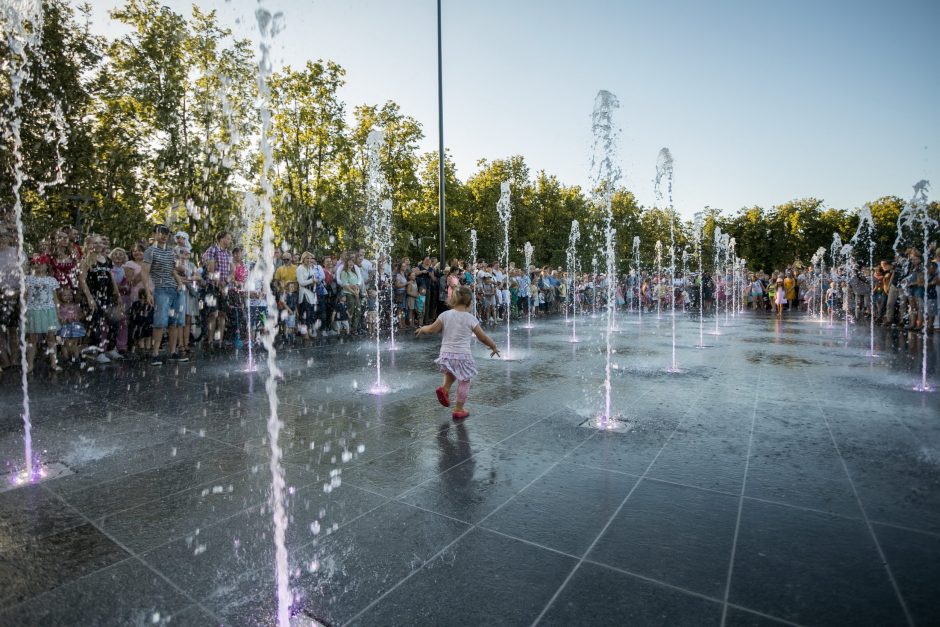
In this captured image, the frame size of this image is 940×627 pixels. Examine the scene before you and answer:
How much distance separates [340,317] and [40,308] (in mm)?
6426

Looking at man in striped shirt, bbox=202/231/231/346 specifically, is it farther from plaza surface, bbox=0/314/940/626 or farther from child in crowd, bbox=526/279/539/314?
child in crowd, bbox=526/279/539/314

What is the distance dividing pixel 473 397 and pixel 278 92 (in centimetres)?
2744

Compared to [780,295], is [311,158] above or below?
above

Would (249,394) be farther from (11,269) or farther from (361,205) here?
(361,205)

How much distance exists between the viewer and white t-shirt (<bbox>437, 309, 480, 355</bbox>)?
17.9 ft

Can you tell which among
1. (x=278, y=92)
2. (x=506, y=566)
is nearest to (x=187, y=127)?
(x=278, y=92)

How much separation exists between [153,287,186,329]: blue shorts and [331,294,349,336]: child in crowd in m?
4.46

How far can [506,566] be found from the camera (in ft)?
A: 8.44

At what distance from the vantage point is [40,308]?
8008 mm

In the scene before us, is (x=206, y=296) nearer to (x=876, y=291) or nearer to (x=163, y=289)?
(x=163, y=289)

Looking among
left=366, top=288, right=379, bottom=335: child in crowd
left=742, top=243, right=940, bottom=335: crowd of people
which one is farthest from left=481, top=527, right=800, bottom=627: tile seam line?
left=366, top=288, right=379, bottom=335: child in crowd

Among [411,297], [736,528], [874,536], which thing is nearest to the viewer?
[874,536]

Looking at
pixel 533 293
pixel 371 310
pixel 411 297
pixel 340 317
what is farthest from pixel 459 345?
pixel 533 293

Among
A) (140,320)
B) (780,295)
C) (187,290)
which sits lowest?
(140,320)
